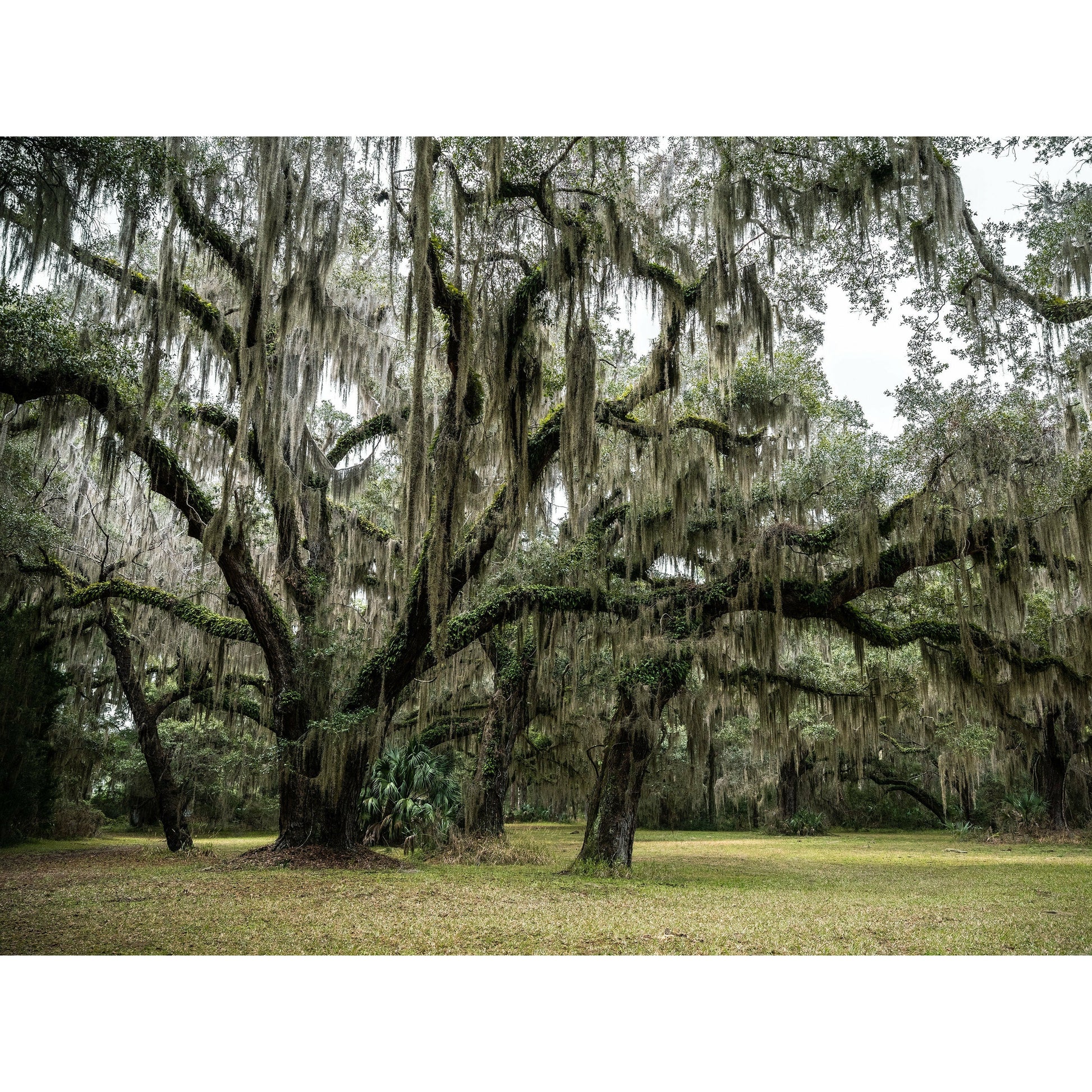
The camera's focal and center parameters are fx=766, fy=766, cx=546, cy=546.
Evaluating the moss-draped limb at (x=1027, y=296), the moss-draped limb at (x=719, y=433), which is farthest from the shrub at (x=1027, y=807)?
the moss-draped limb at (x=1027, y=296)

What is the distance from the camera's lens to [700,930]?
5.71 m

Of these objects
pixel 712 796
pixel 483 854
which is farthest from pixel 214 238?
pixel 712 796

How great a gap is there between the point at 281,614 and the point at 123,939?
5.63m

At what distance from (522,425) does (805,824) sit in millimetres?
19436

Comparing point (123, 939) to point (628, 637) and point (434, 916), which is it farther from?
point (628, 637)

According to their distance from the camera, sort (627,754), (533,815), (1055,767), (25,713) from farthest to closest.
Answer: (533,815), (1055,767), (25,713), (627,754)

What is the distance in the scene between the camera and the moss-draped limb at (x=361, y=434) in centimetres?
1127

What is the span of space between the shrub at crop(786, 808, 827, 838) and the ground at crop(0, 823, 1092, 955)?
11.5 meters

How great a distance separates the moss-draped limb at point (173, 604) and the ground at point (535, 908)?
2999 mm

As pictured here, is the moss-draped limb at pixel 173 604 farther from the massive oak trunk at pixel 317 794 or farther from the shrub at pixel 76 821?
the shrub at pixel 76 821

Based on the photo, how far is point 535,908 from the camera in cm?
671

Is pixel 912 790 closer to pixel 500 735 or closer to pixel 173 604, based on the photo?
pixel 500 735

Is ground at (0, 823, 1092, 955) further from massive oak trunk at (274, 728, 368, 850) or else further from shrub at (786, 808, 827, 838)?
shrub at (786, 808, 827, 838)
